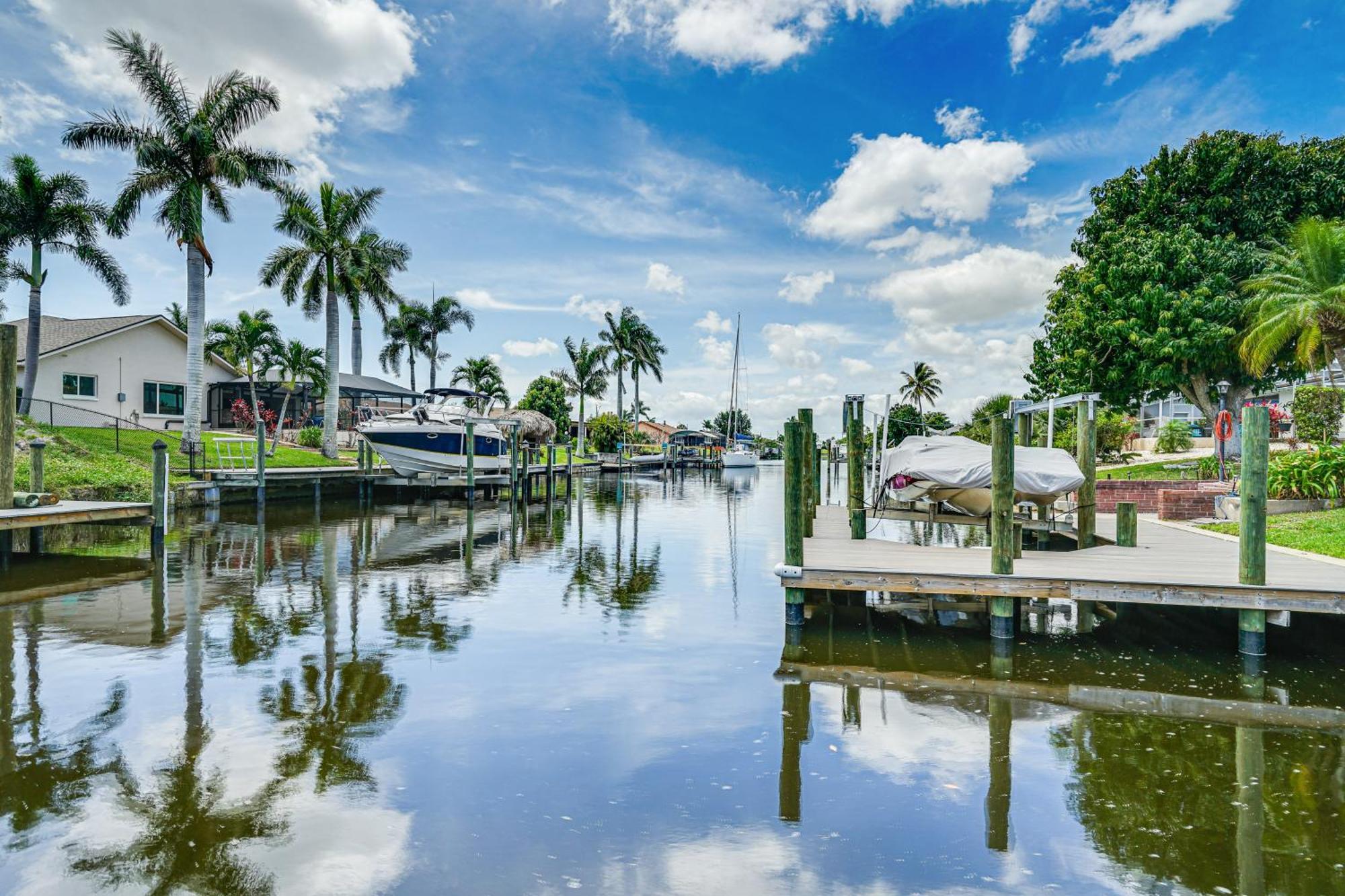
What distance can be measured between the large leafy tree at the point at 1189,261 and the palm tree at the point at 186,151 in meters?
30.6

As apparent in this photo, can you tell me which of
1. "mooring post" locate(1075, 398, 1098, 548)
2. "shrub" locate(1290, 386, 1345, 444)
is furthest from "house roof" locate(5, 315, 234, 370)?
"shrub" locate(1290, 386, 1345, 444)

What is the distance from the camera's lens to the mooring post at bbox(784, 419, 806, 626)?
915cm

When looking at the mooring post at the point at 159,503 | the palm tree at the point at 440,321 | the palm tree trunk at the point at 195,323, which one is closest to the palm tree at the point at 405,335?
the palm tree at the point at 440,321

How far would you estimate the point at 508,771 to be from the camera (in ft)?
18.2

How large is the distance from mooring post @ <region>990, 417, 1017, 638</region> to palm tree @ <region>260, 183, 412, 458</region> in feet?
101

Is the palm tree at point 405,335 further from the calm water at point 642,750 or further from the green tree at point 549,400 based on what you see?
the calm water at point 642,750

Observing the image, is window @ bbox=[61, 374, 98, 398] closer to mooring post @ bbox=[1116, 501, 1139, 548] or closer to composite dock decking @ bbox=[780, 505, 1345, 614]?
composite dock decking @ bbox=[780, 505, 1345, 614]

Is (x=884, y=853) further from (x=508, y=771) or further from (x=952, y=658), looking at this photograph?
(x=952, y=658)

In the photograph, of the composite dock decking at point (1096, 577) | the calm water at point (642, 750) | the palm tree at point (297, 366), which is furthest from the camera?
the palm tree at point (297, 366)

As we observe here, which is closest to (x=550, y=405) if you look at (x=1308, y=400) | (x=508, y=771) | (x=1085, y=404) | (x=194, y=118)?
(x=194, y=118)

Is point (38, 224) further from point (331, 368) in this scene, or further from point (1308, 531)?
point (1308, 531)

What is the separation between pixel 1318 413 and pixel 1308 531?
17734mm

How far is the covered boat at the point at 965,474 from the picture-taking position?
11156 mm

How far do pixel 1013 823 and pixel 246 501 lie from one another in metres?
25.1
